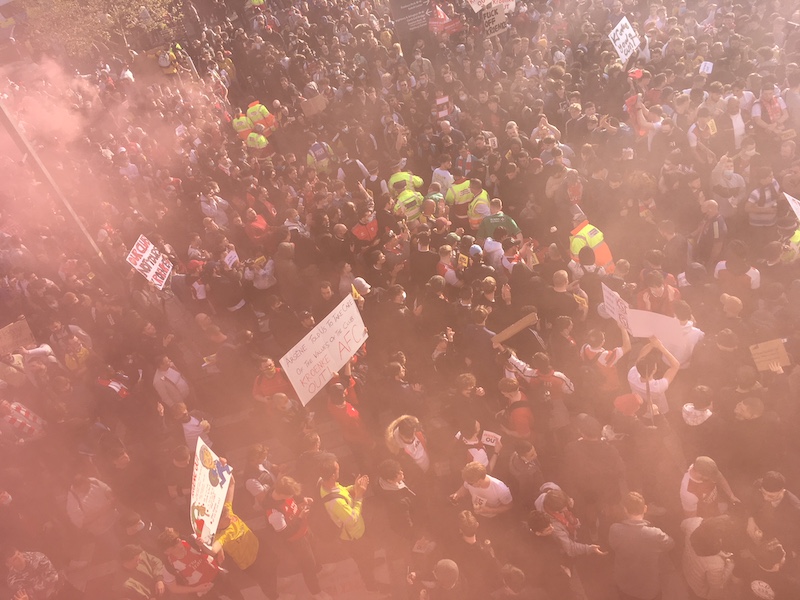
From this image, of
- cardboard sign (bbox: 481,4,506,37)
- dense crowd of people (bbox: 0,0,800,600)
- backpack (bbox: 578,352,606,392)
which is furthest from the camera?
cardboard sign (bbox: 481,4,506,37)

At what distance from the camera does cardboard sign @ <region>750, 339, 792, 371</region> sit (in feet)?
15.0

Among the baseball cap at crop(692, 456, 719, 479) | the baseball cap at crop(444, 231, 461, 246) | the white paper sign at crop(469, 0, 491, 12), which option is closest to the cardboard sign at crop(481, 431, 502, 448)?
the baseball cap at crop(692, 456, 719, 479)

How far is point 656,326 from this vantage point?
531 centimetres

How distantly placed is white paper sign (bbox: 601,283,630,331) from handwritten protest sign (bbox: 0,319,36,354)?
8495mm

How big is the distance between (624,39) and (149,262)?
→ 10.8 metres

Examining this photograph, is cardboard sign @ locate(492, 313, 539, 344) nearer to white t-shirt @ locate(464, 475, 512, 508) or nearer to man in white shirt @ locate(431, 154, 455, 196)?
white t-shirt @ locate(464, 475, 512, 508)

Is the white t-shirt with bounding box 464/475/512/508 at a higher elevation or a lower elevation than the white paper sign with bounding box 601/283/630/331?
lower

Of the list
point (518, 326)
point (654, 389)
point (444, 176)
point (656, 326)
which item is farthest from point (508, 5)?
point (654, 389)

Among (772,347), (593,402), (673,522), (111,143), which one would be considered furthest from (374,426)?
(111,143)

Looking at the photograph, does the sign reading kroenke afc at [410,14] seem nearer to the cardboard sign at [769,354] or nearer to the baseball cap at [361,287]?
the baseball cap at [361,287]

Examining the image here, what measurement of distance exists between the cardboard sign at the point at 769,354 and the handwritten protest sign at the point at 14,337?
9701mm

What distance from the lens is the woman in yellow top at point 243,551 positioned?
5000 millimetres

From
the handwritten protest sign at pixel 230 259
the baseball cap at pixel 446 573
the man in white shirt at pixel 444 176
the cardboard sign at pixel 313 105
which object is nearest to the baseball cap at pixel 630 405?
the baseball cap at pixel 446 573

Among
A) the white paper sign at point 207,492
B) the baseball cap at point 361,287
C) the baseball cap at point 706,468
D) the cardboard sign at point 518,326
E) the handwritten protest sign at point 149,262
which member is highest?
the handwritten protest sign at point 149,262
